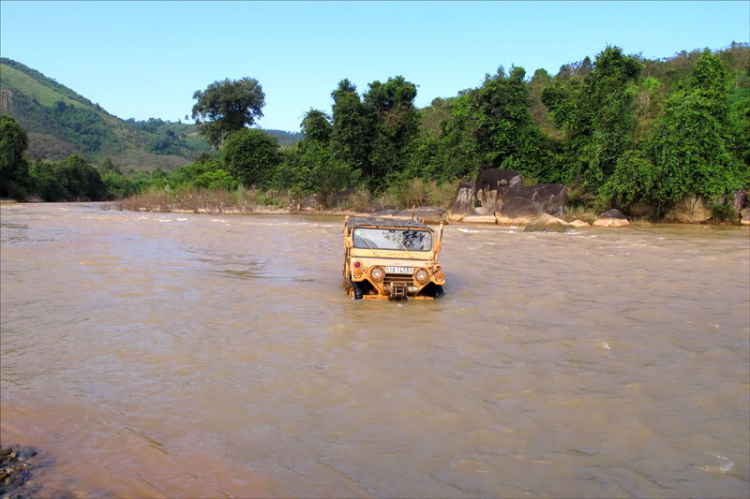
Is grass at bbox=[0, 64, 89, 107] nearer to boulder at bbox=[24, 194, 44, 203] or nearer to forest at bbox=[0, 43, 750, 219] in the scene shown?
boulder at bbox=[24, 194, 44, 203]

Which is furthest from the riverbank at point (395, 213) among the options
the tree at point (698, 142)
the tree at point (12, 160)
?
the tree at point (12, 160)

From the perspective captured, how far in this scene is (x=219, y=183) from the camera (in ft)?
149

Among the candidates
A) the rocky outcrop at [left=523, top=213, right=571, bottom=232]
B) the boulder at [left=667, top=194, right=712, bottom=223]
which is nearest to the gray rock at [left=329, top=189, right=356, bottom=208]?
the rocky outcrop at [left=523, top=213, right=571, bottom=232]

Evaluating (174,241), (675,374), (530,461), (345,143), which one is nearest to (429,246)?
(675,374)

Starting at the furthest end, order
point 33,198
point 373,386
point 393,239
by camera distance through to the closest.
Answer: point 33,198 → point 393,239 → point 373,386

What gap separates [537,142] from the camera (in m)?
36.8

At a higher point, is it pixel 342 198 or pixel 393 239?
pixel 342 198

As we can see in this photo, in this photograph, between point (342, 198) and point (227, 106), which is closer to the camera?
point (342, 198)

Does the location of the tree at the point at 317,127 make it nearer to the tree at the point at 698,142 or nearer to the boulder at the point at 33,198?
the tree at the point at 698,142

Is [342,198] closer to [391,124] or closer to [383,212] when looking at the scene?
[383,212]

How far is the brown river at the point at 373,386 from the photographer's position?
441 cm

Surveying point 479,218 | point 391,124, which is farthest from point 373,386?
point 391,124

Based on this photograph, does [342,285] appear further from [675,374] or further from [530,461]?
[530,461]

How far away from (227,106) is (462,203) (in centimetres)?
3669
